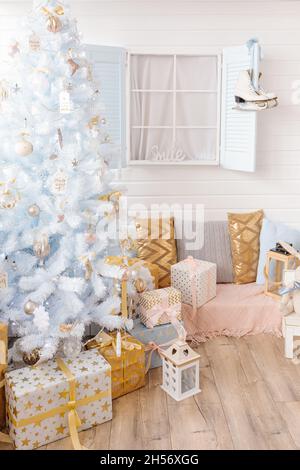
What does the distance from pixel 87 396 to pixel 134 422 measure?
0.30 meters

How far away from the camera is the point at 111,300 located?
10.8 feet

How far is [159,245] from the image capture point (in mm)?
4238

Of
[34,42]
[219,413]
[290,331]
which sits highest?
[34,42]

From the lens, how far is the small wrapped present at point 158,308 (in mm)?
3443

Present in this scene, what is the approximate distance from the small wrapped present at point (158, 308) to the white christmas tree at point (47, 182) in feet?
1.23

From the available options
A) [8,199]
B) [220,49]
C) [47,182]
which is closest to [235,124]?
[220,49]

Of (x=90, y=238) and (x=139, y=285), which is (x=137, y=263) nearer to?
(x=139, y=285)

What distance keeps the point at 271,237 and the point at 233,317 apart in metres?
0.76

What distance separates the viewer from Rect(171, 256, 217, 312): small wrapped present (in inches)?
151

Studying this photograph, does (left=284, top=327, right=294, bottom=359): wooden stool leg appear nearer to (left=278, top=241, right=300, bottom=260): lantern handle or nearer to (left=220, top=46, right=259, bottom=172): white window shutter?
(left=278, top=241, right=300, bottom=260): lantern handle

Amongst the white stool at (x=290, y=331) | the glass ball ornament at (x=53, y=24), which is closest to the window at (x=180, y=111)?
the glass ball ornament at (x=53, y=24)

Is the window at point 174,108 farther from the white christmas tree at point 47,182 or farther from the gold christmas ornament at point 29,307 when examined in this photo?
the gold christmas ornament at point 29,307

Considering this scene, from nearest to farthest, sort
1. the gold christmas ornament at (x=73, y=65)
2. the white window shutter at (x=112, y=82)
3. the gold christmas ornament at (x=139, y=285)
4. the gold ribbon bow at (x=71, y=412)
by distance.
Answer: the gold ribbon bow at (x=71, y=412) → the gold christmas ornament at (x=73, y=65) → the gold christmas ornament at (x=139, y=285) → the white window shutter at (x=112, y=82)
